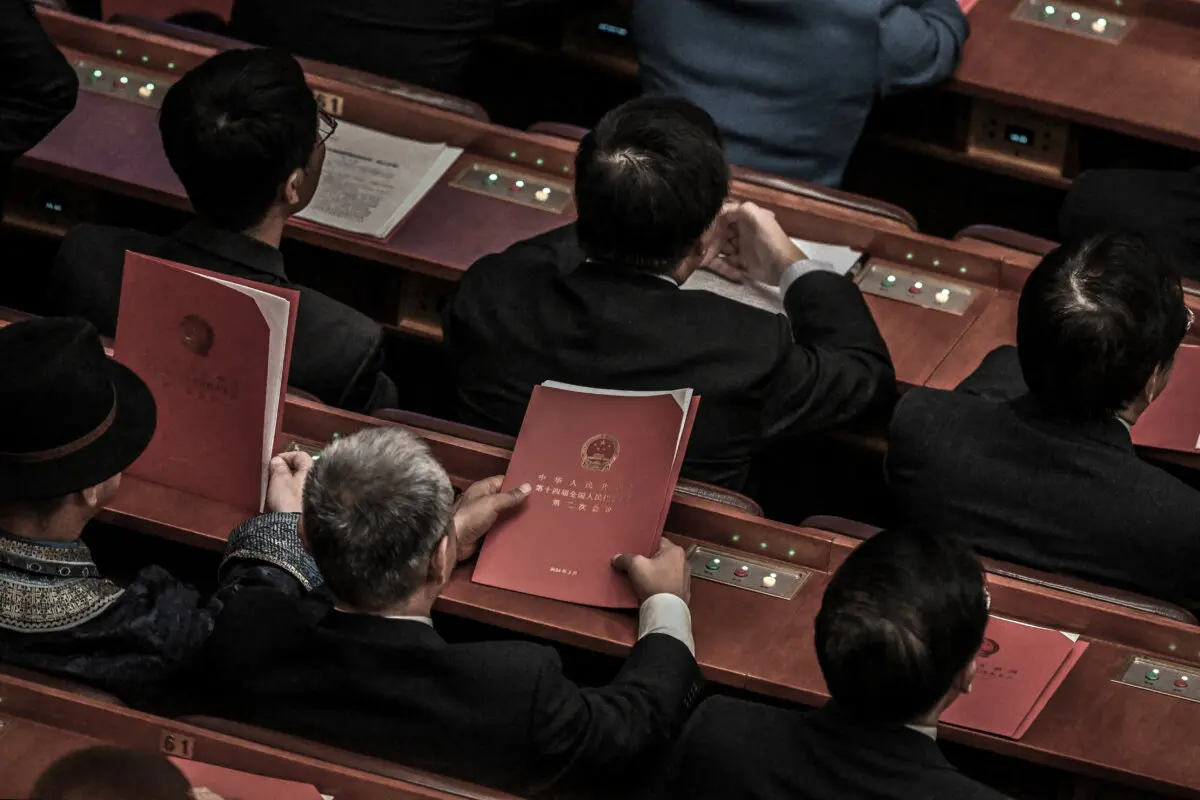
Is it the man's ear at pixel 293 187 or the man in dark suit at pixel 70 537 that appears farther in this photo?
the man's ear at pixel 293 187

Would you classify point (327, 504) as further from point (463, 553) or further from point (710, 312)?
point (710, 312)

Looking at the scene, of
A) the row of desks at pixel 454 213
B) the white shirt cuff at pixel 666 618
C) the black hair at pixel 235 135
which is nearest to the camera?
the white shirt cuff at pixel 666 618

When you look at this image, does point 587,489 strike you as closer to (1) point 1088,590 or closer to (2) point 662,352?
(2) point 662,352

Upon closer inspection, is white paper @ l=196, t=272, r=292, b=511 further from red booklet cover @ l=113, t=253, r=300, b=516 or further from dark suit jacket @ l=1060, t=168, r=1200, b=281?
dark suit jacket @ l=1060, t=168, r=1200, b=281

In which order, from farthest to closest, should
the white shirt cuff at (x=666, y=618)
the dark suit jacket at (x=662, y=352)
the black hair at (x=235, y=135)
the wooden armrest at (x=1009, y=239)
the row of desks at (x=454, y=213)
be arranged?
the wooden armrest at (x=1009, y=239) < the row of desks at (x=454, y=213) < the black hair at (x=235, y=135) < the dark suit jacket at (x=662, y=352) < the white shirt cuff at (x=666, y=618)

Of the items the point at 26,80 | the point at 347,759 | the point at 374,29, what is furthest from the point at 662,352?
the point at 374,29

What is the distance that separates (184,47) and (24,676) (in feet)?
5.45

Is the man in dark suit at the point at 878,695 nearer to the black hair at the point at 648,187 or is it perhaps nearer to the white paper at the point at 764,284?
the black hair at the point at 648,187

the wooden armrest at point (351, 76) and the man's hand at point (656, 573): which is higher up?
the wooden armrest at point (351, 76)

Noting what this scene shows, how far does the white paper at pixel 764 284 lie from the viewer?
2.98m

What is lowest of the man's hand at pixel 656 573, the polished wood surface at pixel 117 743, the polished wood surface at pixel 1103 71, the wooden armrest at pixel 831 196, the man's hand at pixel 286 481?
the polished wood surface at pixel 117 743

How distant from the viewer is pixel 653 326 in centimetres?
260

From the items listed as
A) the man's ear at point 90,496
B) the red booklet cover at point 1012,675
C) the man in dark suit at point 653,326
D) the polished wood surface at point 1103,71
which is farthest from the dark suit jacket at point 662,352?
the polished wood surface at point 1103,71

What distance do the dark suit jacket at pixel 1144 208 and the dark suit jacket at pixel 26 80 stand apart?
194 centimetres
